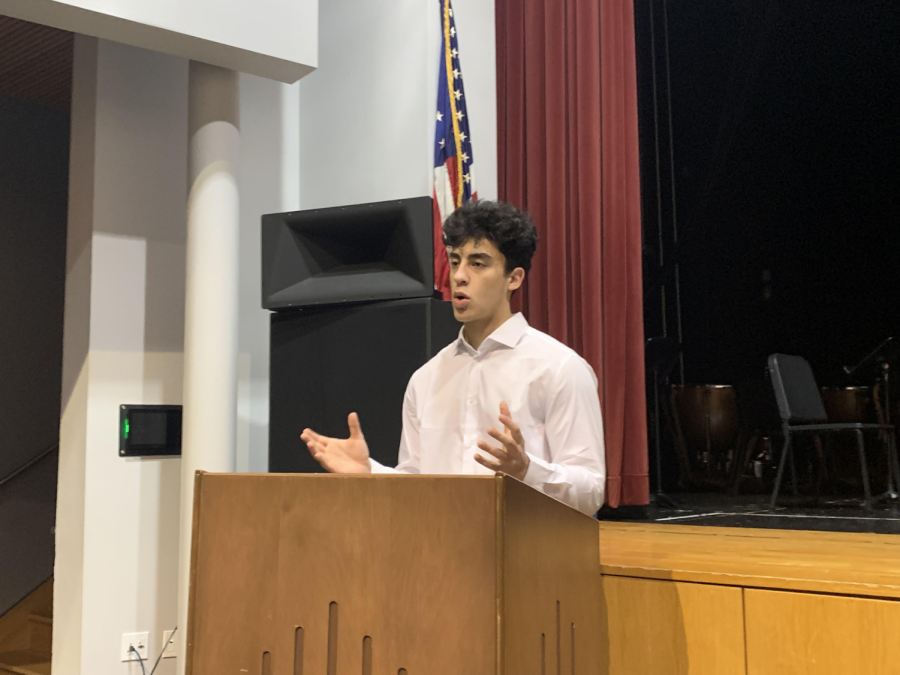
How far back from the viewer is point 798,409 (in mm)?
3750

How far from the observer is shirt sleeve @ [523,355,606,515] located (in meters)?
1.42

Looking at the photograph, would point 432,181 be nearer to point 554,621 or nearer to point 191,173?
point 191,173

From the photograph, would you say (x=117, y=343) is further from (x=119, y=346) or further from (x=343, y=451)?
(x=343, y=451)

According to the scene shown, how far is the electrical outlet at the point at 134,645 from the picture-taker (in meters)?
2.46

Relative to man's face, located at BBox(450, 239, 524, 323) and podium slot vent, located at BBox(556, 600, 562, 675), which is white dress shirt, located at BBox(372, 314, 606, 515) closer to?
man's face, located at BBox(450, 239, 524, 323)

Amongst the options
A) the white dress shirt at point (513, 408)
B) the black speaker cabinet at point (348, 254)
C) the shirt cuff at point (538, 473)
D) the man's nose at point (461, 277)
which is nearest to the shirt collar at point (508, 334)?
the white dress shirt at point (513, 408)

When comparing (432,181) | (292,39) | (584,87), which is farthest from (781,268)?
(292,39)

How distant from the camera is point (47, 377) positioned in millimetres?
3961

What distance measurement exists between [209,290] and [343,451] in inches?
49.8

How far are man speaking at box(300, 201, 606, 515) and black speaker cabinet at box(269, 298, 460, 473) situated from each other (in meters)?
0.31

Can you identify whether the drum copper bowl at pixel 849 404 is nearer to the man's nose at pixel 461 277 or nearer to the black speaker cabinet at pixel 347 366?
the black speaker cabinet at pixel 347 366

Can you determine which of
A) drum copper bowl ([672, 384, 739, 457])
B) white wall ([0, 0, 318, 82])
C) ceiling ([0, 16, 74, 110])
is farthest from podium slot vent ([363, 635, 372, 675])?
drum copper bowl ([672, 384, 739, 457])

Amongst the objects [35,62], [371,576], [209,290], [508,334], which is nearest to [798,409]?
[508,334]

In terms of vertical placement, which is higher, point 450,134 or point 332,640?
point 450,134
